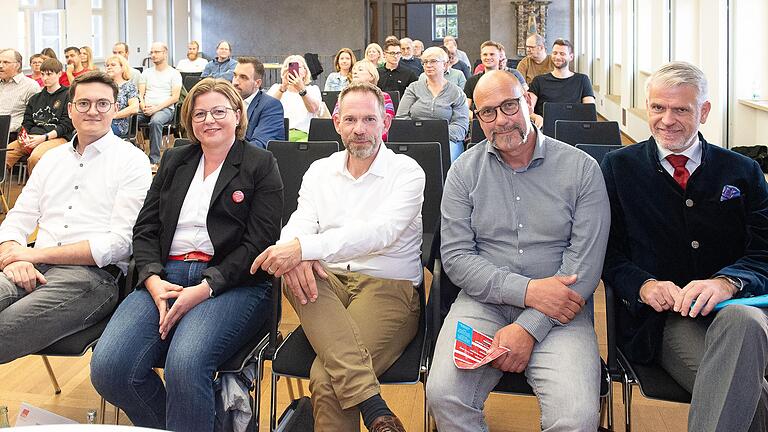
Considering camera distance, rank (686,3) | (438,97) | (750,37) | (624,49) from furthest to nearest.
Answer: (624,49) → (686,3) → (750,37) → (438,97)

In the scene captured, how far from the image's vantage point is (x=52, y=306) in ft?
9.09

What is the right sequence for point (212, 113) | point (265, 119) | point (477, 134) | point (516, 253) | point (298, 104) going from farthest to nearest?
point (298, 104) → point (477, 134) → point (265, 119) → point (212, 113) → point (516, 253)

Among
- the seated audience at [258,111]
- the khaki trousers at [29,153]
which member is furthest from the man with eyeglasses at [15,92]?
the seated audience at [258,111]

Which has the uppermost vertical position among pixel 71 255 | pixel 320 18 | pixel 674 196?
pixel 320 18

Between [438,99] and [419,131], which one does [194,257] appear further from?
[438,99]

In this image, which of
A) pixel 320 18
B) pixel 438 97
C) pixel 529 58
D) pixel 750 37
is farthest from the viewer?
pixel 320 18

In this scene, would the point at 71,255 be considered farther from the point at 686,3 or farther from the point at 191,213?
the point at 686,3

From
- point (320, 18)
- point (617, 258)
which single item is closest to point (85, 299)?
point (617, 258)

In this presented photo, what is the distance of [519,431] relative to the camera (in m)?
3.04

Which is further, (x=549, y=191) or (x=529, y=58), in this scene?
(x=529, y=58)

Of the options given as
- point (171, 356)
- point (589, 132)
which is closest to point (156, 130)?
point (589, 132)

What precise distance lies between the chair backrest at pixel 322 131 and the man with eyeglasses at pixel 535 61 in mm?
4101

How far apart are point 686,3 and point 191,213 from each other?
878 centimetres

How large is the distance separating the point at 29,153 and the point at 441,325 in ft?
19.5
